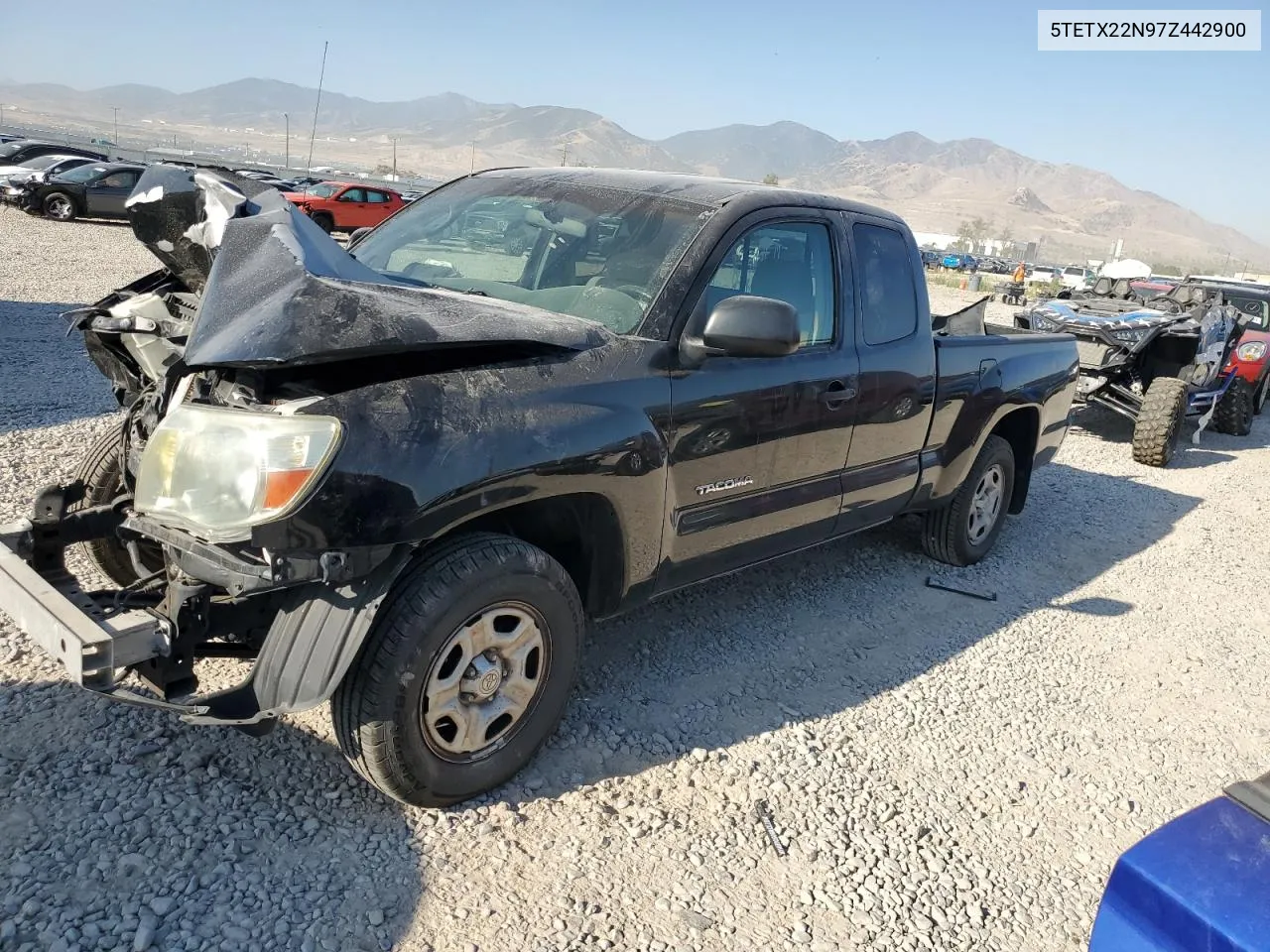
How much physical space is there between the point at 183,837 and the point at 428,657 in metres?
0.83

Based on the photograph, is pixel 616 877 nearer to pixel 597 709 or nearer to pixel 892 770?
pixel 597 709

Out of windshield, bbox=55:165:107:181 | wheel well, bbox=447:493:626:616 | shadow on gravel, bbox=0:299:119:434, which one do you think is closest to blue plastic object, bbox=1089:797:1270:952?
wheel well, bbox=447:493:626:616

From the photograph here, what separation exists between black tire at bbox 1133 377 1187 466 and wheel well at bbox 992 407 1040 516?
3.72 m

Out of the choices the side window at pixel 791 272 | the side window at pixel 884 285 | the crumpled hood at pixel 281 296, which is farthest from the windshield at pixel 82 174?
the side window at pixel 791 272

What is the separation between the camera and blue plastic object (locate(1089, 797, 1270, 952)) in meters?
1.54

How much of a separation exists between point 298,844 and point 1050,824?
2465 millimetres

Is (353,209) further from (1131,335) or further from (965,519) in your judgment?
(965,519)

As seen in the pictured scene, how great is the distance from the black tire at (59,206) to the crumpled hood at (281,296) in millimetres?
20983

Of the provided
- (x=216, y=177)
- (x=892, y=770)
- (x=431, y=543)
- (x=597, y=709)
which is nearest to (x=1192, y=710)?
(x=892, y=770)

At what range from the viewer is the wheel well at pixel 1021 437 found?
18.3 ft

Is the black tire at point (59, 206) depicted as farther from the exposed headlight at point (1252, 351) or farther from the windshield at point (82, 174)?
the exposed headlight at point (1252, 351)

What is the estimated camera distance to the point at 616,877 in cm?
264

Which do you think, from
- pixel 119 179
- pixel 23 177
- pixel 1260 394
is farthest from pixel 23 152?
pixel 1260 394

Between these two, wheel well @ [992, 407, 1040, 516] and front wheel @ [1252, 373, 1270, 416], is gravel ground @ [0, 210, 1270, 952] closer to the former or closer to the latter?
wheel well @ [992, 407, 1040, 516]
